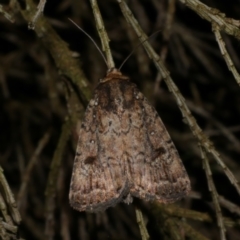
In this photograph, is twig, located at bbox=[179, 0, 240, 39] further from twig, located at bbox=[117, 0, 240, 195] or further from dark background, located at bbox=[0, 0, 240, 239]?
dark background, located at bbox=[0, 0, 240, 239]

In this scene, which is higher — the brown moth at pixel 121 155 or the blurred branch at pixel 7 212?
A: the brown moth at pixel 121 155

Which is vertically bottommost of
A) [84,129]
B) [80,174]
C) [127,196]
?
[127,196]

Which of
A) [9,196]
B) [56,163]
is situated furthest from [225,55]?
[56,163]

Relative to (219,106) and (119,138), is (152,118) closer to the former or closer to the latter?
(119,138)

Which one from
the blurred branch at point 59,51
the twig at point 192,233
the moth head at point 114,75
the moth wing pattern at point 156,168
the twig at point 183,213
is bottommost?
the twig at point 192,233

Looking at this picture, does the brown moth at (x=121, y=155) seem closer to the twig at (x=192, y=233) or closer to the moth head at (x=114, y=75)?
the moth head at (x=114, y=75)

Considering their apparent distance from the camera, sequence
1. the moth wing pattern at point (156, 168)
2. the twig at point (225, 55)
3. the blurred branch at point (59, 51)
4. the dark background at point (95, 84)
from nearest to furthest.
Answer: the twig at point (225, 55)
the moth wing pattern at point (156, 168)
the blurred branch at point (59, 51)
the dark background at point (95, 84)

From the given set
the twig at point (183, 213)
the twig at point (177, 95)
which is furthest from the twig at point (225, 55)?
the twig at point (183, 213)

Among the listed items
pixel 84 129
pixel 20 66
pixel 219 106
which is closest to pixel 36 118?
pixel 20 66
